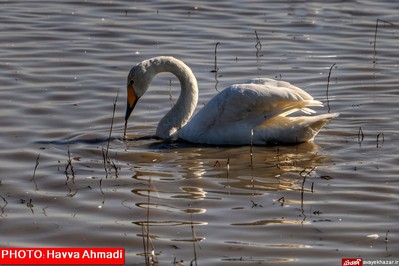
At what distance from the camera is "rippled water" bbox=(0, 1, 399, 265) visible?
745 centimetres

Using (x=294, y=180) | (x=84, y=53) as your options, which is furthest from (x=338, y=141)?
(x=84, y=53)

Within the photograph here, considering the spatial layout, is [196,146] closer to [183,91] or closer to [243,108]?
[243,108]

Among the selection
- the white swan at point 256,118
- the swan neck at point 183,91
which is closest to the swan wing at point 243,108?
the white swan at point 256,118

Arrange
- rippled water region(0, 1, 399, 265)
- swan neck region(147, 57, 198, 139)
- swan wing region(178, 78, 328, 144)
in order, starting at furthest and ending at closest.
Answer: swan neck region(147, 57, 198, 139) → swan wing region(178, 78, 328, 144) → rippled water region(0, 1, 399, 265)

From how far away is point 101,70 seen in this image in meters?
13.2

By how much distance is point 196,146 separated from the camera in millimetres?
10453

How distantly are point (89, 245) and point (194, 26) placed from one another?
8535 millimetres

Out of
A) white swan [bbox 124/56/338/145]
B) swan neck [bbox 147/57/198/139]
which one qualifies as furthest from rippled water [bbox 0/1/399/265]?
swan neck [bbox 147/57/198/139]

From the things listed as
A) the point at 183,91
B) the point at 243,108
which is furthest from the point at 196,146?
the point at 183,91

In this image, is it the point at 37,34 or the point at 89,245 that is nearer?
the point at 89,245

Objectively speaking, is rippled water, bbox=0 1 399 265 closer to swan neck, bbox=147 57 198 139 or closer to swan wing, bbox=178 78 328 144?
swan wing, bbox=178 78 328 144

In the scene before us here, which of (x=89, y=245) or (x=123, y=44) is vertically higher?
(x=123, y=44)

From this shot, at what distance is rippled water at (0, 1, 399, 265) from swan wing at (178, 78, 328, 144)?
0.16 meters

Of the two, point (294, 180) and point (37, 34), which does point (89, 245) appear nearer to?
point (294, 180)
